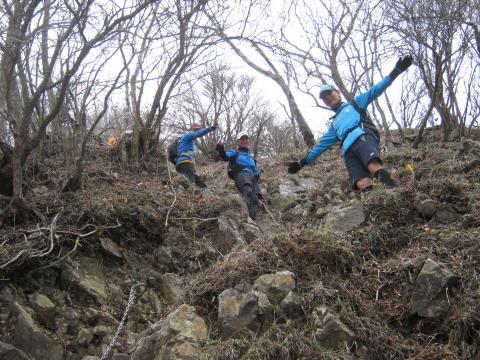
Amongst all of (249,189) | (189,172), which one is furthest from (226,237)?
(189,172)

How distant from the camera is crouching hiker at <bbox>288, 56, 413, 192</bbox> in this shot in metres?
4.54

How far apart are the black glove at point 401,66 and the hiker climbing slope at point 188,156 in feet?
12.4

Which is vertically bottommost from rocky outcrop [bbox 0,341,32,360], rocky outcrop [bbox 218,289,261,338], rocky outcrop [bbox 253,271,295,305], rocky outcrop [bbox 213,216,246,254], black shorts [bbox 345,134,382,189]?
rocky outcrop [bbox 0,341,32,360]

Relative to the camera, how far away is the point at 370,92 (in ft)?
15.6

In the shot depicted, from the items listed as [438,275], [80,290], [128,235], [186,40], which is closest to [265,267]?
[438,275]

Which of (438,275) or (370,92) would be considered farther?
(370,92)

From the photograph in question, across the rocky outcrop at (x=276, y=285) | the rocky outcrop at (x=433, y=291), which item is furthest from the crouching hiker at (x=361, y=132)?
the rocky outcrop at (x=276, y=285)

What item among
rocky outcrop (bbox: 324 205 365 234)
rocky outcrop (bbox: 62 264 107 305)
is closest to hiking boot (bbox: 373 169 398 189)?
rocky outcrop (bbox: 324 205 365 234)

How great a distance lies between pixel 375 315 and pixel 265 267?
862mm

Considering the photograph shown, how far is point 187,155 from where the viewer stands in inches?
315

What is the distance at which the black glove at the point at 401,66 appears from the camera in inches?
176

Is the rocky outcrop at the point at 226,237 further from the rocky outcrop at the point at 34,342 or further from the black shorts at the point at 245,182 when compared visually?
the rocky outcrop at the point at 34,342

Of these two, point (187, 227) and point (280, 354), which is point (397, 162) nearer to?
point (187, 227)

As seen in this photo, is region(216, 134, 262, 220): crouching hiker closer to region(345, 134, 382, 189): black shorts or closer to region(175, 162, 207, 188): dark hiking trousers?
region(175, 162, 207, 188): dark hiking trousers
